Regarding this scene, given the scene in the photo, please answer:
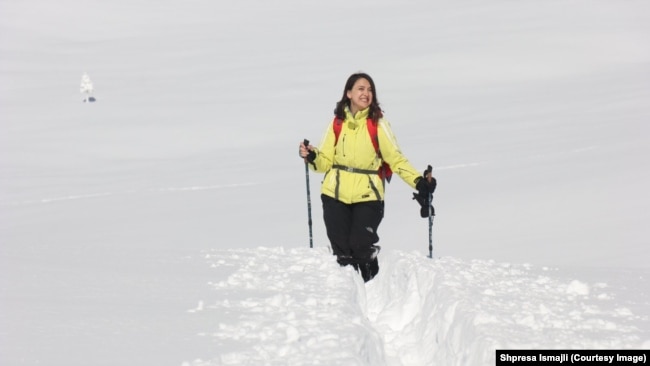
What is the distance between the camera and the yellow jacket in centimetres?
700

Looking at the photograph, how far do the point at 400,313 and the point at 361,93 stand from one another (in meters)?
1.76

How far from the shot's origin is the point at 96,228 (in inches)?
508

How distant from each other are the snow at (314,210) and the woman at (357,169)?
0.28 metres

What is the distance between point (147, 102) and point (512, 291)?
101 ft

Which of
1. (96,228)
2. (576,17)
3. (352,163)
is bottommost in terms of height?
(96,228)

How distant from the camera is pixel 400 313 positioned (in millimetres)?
6172

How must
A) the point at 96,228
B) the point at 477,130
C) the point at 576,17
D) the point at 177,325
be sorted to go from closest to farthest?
the point at 177,325, the point at 96,228, the point at 477,130, the point at 576,17

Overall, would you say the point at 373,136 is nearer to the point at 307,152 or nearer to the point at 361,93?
the point at 361,93

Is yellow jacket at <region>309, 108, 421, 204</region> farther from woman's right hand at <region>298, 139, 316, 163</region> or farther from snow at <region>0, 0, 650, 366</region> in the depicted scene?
snow at <region>0, 0, 650, 366</region>

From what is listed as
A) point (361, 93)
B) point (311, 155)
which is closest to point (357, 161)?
point (311, 155)

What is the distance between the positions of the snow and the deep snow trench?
0.02m

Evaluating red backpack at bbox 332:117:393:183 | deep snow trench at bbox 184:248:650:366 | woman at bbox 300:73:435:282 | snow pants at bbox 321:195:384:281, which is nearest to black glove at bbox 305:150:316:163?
woman at bbox 300:73:435:282

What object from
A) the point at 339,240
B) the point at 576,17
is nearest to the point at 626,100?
the point at 339,240

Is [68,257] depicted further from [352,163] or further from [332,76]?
[332,76]
